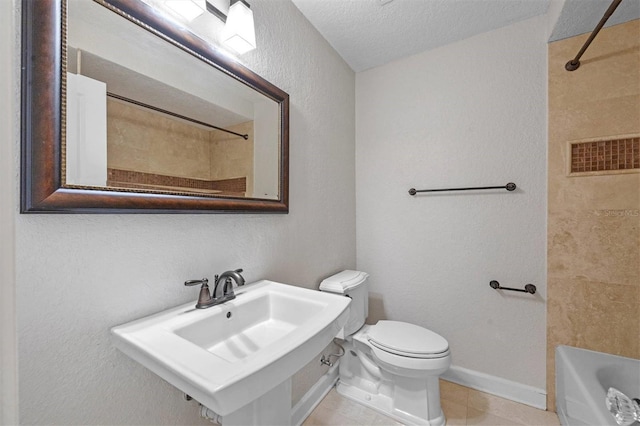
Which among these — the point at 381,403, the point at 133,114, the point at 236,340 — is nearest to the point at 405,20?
the point at 133,114

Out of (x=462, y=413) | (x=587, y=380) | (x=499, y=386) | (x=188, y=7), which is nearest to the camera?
(x=188, y=7)

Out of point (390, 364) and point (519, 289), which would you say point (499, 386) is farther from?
point (390, 364)

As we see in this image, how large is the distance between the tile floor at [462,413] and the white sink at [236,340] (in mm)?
854

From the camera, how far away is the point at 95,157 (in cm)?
69

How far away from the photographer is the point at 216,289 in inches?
36.8

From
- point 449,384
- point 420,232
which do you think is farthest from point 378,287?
point 449,384

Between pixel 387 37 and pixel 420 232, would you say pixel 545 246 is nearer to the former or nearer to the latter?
pixel 420 232

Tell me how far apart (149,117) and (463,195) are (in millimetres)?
1794

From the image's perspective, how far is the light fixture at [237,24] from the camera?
1.00 metres

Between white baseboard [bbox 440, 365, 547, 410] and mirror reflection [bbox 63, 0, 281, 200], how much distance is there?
1.82 metres

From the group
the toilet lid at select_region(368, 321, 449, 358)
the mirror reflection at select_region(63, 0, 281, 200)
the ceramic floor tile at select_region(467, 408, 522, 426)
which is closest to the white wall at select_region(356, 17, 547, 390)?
the ceramic floor tile at select_region(467, 408, 522, 426)

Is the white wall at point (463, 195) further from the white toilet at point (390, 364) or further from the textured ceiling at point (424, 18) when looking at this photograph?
the white toilet at point (390, 364)

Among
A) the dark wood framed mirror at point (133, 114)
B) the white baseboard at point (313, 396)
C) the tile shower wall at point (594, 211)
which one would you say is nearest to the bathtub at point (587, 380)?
the tile shower wall at point (594, 211)

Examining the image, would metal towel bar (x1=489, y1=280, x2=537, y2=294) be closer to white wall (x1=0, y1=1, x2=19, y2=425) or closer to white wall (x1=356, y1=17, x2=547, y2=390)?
white wall (x1=356, y1=17, x2=547, y2=390)
